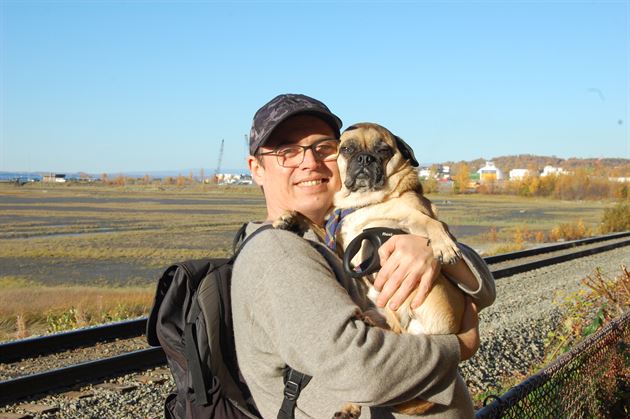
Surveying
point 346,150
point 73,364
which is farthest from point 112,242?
point 346,150

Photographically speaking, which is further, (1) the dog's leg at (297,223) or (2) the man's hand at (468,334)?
(1) the dog's leg at (297,223)

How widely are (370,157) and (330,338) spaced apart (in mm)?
1593

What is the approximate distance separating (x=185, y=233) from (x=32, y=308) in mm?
22770

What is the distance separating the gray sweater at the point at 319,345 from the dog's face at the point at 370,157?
100cm

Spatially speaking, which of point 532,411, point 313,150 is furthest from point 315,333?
point 532,411

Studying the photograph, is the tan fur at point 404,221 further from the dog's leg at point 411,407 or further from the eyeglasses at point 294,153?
the eyeglasses at point 294,153

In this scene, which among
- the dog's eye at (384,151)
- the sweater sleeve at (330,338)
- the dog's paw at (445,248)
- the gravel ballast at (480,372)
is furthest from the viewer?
the gravel ballast at (480,372)

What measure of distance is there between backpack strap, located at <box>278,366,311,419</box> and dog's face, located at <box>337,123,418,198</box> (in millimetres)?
1346

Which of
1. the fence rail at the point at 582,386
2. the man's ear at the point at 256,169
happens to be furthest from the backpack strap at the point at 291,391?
the man's ear at the point at 256,169

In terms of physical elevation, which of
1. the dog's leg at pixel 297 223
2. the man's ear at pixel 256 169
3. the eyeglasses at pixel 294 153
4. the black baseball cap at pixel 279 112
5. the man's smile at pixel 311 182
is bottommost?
the dog's leg at pixel 297 223

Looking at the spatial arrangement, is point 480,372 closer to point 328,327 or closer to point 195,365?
point 195,365

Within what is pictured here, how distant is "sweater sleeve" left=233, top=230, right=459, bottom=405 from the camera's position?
2117mm

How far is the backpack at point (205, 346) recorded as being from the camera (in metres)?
2.39

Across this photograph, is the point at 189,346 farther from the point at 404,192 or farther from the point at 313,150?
the point at 404,192
